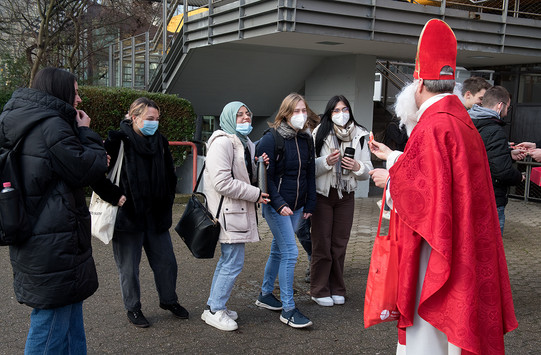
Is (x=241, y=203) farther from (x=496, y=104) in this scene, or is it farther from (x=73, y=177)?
(x=496, y=104)

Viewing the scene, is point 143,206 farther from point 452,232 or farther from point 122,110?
point 122,110

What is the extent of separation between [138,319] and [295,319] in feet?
4.14

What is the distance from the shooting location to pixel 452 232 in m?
2.56

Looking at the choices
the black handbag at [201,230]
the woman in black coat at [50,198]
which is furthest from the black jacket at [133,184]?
the woman in black coat at [50,198]

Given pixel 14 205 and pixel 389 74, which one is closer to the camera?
pixel 14 205

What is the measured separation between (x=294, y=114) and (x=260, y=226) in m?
3.91

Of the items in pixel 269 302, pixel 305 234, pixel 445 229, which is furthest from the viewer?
pixel 305 234

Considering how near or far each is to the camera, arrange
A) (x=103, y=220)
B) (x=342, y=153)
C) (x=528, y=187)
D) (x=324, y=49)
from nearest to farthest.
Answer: (x=103, y=220) < (x=342, y=153) < (x=324, y=49) < (x=528, y=187)

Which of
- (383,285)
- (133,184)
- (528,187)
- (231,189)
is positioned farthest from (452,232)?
(528,187)

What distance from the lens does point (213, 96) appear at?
1313 centimetres

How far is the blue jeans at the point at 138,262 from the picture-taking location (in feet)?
14.1

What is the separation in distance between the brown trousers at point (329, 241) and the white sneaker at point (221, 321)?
1000mm

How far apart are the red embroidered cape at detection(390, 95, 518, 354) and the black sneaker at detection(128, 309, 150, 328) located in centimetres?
234

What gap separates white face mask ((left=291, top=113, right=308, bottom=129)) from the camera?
4629 millimetres
